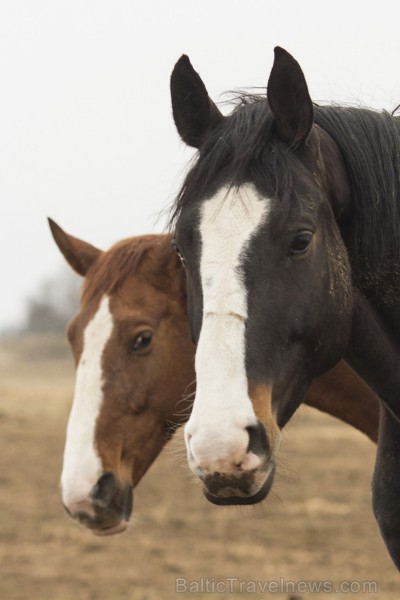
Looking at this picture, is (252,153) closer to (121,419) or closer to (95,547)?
(121,419)

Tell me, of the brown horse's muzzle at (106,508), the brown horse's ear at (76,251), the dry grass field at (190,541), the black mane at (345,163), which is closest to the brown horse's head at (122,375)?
the brown horse's muzzle at (106,508)

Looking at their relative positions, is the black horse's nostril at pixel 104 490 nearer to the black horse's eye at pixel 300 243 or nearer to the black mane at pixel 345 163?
the black mane at pixel 345 163

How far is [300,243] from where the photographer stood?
3.33 meters

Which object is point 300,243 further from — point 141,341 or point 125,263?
point 125,263

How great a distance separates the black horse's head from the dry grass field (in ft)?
7.52

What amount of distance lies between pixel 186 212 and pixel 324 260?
0.52 meters

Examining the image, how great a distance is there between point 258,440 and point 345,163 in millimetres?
1251

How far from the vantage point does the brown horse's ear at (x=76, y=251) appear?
578cm

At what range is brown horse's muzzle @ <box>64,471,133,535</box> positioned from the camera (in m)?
4.77

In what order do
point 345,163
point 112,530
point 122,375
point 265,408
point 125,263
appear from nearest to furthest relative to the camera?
1. point 265,408
2. point 345,163
3. point 112,530
4. point 122,375
5. point 125,263

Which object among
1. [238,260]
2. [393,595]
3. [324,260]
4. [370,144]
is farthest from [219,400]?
[393,595]

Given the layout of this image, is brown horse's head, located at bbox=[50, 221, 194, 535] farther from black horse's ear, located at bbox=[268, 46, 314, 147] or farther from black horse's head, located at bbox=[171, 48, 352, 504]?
black horse's ear, located at bbox=[268, 46, 314, 147]

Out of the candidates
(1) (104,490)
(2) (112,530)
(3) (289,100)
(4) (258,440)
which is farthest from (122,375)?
(4) (258,440)

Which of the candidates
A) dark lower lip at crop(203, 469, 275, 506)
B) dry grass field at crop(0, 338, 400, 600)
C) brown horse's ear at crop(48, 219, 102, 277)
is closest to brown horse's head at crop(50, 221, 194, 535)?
brown horse's ear at crop(48, 219, 102, 277)
